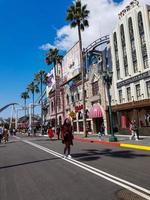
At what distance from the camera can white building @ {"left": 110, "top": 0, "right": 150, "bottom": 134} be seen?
93.6 ft

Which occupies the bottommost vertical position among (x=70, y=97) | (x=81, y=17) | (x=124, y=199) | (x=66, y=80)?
(x=124, y=199)

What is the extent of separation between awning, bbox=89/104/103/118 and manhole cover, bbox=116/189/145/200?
104 ft

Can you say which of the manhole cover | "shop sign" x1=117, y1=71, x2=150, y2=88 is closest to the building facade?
"shop sign" x1=117, y1=71, x2=150, y2=88

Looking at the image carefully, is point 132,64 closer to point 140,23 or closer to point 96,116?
point 140,23

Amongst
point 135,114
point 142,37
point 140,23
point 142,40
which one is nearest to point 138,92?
point 135,114

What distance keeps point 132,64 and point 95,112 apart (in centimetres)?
1051

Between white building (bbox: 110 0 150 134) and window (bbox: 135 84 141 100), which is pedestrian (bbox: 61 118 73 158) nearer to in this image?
white building (bbox: 110 0 150 134)

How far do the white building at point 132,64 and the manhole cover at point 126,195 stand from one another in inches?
860

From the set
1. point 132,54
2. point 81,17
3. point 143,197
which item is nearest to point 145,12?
point 132,54

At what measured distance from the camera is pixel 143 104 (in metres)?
27.7

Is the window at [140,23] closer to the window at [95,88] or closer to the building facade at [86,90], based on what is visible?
the building facade at [86,90]

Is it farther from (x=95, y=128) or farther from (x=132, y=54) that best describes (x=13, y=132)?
(x=132, y=54)

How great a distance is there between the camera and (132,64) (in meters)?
30.9

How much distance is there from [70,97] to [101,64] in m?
14.6
